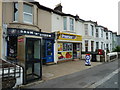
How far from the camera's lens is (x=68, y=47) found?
48.3ft

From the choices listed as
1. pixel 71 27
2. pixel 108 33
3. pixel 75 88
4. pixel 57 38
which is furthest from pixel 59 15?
pixel 108 33

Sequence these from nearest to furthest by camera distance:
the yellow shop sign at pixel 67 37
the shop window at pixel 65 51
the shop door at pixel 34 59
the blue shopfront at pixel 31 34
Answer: the shop door at pixel 34 59 → the blue shopfront at pixel 31 34 → the yellow shop sign at pixel 67 37 → the shop window at pixel 65 51

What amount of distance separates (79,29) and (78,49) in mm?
3715

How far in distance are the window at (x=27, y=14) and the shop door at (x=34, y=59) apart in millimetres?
4577

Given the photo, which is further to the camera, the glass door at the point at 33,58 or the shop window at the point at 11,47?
the shop window at the point at 11,47

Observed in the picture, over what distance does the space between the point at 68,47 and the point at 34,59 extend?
8950 millimetres

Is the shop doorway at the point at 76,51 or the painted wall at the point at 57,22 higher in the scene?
the painted wall at the point at 57,22

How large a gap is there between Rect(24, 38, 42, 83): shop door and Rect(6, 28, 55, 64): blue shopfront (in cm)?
131

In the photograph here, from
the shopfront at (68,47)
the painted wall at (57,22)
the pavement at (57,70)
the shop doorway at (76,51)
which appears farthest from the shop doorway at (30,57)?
the shop doorway at (76,51)

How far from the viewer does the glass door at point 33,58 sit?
616 centimetres

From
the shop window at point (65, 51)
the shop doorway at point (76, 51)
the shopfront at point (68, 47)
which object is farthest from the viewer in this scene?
the shop doorway at point (76, 51)

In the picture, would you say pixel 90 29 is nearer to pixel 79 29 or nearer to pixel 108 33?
pixel 79 29

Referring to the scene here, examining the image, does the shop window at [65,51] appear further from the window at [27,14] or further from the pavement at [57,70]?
the window at [27,14]

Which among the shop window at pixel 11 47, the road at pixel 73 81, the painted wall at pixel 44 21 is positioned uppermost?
the painted wall at pixel 44 21
